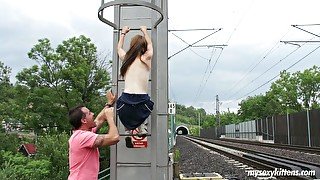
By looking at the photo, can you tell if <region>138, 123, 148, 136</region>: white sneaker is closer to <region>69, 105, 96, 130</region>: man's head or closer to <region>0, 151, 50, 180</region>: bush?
<region>69, 105, 96, 130</region>: man's head

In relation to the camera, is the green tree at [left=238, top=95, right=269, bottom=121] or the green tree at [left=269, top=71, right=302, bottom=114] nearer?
the green tree at [left=269, top=71, right=302, bottom=114]

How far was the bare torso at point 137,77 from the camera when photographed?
3062 millimetres

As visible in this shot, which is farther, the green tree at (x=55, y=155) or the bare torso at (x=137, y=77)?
the green tree at (x=55, y=155)

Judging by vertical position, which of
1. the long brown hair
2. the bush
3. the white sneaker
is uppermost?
the long brown hair

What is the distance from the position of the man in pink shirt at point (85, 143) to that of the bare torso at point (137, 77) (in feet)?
0.86

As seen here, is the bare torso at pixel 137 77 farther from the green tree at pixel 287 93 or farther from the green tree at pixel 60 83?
the green tree at pixel 287 93

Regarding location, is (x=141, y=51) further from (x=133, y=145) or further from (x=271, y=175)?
(x=271, y=175)

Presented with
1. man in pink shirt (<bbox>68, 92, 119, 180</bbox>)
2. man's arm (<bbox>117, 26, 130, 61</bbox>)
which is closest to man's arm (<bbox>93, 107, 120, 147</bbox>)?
A: man in pink shirt (<bbox>68, 92, 119, 180</bbox>)

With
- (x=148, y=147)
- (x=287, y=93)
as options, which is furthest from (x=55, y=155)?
(x=287, y=93)

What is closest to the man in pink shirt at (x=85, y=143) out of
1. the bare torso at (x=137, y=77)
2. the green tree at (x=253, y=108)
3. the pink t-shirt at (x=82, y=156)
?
the pink t-shirt at (x=82, y=156)

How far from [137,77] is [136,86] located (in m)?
0.08

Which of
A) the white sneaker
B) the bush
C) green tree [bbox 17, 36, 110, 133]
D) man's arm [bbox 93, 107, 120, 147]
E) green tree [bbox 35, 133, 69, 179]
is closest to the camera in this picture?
man's arm [bbox 93, 107, 120, 147]

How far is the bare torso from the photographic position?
121 inches

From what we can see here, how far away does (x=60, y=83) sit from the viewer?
99.0ft
